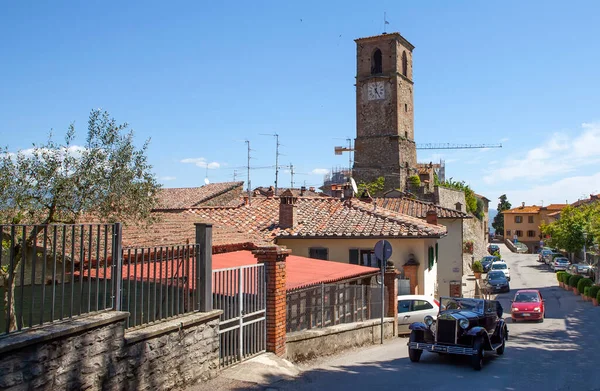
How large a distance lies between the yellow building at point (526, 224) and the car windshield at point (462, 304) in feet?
323

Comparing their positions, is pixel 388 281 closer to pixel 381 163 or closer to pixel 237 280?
pixel 237 280

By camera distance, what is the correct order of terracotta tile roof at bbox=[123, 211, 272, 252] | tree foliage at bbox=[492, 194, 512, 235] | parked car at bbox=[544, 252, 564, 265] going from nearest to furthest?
1. terracotta tile roof at bbox=[123, 211, 272, 252]
2. parked car at bbox=[544, 252, 564, 265]
3. tree foliage at bbox=[492, 194, 512, 235]

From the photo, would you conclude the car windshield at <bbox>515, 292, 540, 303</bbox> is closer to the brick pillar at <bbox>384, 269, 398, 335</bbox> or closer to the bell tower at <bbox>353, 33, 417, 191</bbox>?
the brick pillar at <bbox>384, 269, 398, 335</bbox>

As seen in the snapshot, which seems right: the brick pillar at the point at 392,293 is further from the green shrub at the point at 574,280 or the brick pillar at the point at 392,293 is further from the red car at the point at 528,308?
the green shrub at the point at 574,280

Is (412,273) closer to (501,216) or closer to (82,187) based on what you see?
(82,187)

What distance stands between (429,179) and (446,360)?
2032 inches

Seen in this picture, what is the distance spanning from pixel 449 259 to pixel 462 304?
68.6 ft

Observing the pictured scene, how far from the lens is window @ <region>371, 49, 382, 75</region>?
217 ft

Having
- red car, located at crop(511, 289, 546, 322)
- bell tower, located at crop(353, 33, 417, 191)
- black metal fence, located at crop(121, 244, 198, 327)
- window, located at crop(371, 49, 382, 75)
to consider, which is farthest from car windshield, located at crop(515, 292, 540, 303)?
window, located at crop(371, 49, 382, 75)

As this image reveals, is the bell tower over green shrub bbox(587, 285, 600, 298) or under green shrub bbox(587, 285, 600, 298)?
over

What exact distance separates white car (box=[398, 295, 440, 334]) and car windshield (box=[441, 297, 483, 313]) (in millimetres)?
4577

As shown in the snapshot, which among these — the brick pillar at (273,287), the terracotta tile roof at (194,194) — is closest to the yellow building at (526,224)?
the terracotta tile roof at (194,194)

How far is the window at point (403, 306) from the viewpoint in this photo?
18875mm

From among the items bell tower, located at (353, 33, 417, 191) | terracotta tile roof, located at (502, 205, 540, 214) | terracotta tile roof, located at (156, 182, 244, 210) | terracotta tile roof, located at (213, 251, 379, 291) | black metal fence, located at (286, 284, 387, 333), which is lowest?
black metal fence, located at (286, 284, 387, 333)
